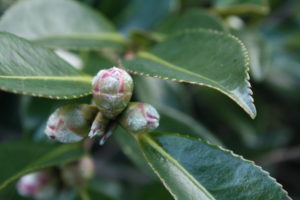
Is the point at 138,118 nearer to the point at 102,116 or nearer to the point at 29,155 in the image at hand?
the point at 102,116

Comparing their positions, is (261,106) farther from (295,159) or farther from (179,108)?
(179,108)

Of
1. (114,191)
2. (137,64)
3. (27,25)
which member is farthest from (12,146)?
(114,191)

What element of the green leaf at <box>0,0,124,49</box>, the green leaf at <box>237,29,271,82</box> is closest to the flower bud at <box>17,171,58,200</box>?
the green leaf at <box>0,0,124,49</box>

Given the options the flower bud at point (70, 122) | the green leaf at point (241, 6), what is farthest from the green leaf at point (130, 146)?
the green leaf at point (241, 6)

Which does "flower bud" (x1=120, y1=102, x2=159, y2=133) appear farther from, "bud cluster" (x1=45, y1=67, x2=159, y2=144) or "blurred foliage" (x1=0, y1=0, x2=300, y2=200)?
"blurred foliage" (x1=0, y1=0, x2=300, y2=200)

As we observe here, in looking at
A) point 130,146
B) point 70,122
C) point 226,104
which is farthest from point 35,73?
point 226,104

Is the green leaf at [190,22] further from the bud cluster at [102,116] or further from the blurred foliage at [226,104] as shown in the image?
the bud cluster at [102,116]

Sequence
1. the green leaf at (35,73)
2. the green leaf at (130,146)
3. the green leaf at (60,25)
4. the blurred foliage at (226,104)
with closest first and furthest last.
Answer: the green leaf at (35,73) < the green leaf at (60,25) < the green leaf at (130,146) < the blurred foliage at (226,104)
